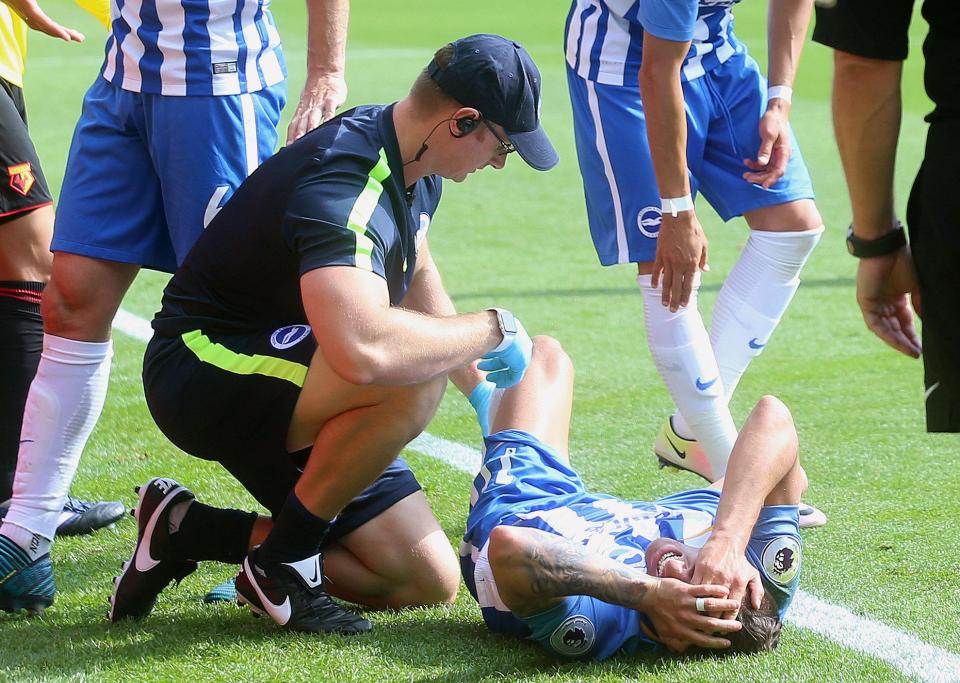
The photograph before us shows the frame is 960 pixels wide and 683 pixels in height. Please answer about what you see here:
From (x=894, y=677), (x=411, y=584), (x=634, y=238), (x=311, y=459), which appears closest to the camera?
(x=894, y=677)

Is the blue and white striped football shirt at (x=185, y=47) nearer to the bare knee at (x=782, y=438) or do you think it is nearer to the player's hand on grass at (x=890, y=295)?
the bare knee at (x=782, y=438)

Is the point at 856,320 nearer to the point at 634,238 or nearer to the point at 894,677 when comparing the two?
the point at 634,238

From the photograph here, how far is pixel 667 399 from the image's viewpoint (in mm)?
5512

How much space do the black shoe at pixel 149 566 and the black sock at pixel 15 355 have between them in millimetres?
697

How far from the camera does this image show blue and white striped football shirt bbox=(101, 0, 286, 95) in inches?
137

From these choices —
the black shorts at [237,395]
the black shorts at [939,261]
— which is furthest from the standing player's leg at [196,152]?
the black shorts at [939,261]

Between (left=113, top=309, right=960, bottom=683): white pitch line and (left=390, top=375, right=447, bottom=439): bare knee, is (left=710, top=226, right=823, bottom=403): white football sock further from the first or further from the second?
(left=390, top=375, right=447, bottom=439): bare knee

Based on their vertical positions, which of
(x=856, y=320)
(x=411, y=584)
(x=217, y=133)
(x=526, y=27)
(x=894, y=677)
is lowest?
(x=526, y=27)

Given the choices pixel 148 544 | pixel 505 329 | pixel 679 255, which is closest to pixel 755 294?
pixel 679 255

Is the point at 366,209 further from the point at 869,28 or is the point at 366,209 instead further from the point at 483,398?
the point at 869,28

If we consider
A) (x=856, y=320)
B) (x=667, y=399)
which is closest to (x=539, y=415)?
(x=667, y=399)

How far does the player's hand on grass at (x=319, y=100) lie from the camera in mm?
3576

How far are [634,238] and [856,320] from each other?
11.2 feet

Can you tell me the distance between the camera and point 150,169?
3.58 meters
